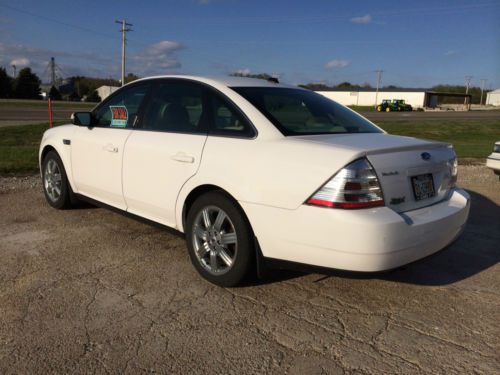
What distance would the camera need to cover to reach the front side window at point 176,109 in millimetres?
3824

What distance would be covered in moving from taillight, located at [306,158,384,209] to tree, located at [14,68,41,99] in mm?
82944

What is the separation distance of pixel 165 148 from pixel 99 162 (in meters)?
1.12

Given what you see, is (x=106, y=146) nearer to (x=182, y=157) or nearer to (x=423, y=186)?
(x=182, y=157)

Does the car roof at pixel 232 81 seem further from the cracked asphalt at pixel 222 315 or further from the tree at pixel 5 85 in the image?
the tree at pixel 5 85

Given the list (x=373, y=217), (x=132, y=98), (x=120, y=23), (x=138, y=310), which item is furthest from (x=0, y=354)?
(x=120, y=23)

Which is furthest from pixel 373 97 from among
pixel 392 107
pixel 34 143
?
pixel 34 143

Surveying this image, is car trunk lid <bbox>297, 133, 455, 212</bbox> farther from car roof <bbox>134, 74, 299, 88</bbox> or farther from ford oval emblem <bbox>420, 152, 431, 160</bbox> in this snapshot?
car roof <bbox>134, 74, 299, 88</bbox>

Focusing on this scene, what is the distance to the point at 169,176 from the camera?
12.5 ft

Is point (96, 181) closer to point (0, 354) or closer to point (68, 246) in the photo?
point (68, 246)

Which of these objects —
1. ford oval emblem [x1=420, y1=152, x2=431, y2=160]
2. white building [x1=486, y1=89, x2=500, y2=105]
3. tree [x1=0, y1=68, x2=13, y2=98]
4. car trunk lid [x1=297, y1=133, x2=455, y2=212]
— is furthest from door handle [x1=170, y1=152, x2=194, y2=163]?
white building [x1=486, y1=89, x2=500, y2=105]

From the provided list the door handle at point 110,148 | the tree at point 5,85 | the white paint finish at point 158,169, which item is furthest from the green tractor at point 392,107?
the white paint finish at point 158,169

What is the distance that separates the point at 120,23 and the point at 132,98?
54689 millimetres

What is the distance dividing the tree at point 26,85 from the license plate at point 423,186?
82912 mm

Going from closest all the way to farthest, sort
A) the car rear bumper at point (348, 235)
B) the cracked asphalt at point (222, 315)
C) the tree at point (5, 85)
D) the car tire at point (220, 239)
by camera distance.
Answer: the cracked asphalt at point (222, 315) < the car rear bumper at point (348, 235) < the car tire at point (220, 239) < the tree at point (5, 85)
